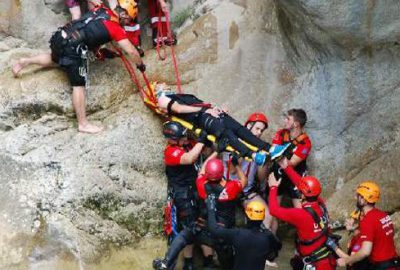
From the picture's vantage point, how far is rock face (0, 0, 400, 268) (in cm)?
784

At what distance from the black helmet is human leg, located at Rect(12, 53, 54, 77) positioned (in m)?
1.71

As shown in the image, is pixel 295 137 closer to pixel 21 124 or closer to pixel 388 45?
pixel 388 45

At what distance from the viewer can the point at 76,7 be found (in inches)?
346

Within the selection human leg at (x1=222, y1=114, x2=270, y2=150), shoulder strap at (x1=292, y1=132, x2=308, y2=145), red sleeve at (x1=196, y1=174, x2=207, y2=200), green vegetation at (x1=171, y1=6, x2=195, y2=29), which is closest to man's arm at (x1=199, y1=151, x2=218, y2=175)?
red sleeve at (x1=196, y1=174, x2=207, y2=200)

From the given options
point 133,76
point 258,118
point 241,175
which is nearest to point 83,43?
point 133,76

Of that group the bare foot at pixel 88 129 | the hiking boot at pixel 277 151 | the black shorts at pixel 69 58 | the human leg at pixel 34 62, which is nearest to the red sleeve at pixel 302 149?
the hiking boot at pixel 277 151

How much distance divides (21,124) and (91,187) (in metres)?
1.22

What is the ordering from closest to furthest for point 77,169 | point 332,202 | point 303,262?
point 303,262, point 77,169, point 332,202

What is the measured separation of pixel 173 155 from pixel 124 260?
1.37m

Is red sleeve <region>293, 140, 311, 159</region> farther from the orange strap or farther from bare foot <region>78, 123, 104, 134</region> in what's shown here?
bare foot <region>78, 123, 104, 134</region>

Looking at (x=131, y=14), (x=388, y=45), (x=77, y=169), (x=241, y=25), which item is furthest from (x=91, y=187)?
(x=388, y=45)

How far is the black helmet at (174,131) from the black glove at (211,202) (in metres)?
0.89

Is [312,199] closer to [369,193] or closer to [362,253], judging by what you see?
[369,193]

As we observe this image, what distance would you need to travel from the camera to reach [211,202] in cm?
734
